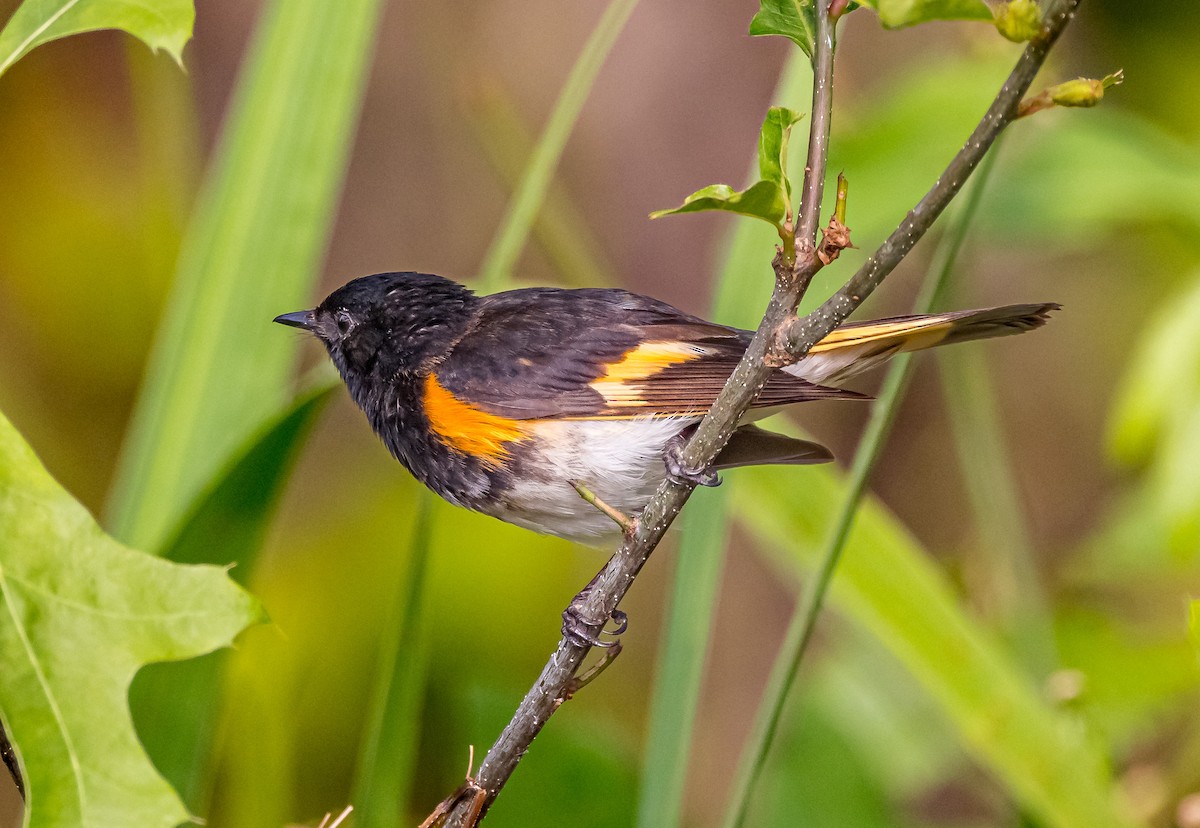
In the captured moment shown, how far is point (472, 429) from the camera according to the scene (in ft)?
5.70

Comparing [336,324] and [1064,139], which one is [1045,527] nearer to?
[1064,139]

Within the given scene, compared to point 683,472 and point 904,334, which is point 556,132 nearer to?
point 904,334

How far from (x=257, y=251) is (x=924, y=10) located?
153 centimetres

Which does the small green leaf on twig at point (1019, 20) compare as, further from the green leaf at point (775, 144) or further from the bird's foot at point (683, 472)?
the bird's foot at point (683, 472)

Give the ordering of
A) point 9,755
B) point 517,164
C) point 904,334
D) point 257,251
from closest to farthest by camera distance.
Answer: point 9,755 → point 904,334 → point 257,251 → point 517,164

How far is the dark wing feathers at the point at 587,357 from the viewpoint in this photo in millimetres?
1729

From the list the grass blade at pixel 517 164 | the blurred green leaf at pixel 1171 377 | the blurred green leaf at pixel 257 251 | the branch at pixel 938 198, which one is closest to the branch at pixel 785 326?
the branch at pixel 938 198

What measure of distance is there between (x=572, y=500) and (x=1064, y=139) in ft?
4.80

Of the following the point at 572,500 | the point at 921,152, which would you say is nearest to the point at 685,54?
the point at 921,152

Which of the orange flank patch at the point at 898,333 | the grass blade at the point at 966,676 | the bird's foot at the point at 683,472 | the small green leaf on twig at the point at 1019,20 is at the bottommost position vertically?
the grass blade at the point at 966,676

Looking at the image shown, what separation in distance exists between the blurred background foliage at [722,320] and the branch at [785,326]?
55 centimetres

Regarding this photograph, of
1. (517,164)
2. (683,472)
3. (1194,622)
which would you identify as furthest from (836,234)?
(517,164)

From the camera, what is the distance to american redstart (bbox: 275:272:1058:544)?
1.71 m

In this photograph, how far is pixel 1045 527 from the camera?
531 cm
